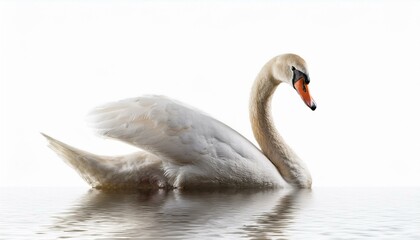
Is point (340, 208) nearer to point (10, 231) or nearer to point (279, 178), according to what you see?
point (279, 178)

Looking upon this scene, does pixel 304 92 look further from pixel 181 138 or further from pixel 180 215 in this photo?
pixel 180 215

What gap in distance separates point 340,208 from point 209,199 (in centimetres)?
128

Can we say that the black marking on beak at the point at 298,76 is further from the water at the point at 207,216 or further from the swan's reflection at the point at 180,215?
the swan's reflection at the point at 180,215

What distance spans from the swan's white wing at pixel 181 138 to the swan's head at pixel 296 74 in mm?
1101

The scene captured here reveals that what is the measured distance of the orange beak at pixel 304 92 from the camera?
1038cm

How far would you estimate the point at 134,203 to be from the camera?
26.6 feet

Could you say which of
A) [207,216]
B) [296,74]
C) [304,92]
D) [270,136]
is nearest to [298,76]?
[296,74]

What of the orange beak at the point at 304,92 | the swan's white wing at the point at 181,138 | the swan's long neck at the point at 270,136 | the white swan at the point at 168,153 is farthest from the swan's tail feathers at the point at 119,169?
the orange beak at the point at 304,92

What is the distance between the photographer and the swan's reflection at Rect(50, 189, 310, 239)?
580 cm

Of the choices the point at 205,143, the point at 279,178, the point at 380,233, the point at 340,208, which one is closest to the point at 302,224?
the point at 380,233

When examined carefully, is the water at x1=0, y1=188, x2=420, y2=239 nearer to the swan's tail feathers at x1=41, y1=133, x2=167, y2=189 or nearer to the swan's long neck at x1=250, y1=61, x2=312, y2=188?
the swan's tail feathers at x1=41, y1=133, x2=167, y2=189

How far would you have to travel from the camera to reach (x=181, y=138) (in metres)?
9.39

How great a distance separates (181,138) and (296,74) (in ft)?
6.24

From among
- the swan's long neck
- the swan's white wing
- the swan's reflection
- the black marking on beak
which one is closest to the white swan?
the swan's white wing
